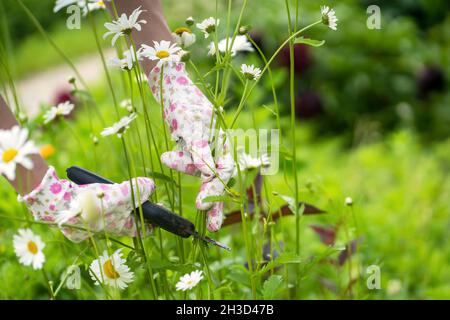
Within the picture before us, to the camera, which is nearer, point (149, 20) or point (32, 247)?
point (32, 247)

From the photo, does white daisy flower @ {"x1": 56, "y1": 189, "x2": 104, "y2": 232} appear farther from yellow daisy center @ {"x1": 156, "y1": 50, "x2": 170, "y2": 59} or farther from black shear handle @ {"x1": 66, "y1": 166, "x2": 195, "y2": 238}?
yellow daisy center @ {"x1": 156, "y1": 50, "x2": 170, "y2": 59}

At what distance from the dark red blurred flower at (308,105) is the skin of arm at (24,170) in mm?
1827

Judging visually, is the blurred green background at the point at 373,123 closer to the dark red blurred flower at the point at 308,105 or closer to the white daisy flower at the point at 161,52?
the dark red blurred flower at the point at 308,105

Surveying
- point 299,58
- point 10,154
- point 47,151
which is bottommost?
point 299,58

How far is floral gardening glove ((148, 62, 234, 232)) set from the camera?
92cm

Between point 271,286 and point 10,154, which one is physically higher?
point 10,154

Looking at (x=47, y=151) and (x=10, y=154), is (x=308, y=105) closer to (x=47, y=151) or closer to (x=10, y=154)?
(x=47, y=151)

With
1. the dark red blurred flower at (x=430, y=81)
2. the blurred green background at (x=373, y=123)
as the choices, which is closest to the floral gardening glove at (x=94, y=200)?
the blurred green background at (x=373, y=123)

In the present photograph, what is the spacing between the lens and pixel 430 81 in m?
2.72

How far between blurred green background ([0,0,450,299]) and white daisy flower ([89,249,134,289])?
44 centimetres

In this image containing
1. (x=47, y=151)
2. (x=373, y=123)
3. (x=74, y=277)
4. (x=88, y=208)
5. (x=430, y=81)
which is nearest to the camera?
(x=88, y=208)

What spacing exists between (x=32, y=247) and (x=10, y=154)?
6.3 inches

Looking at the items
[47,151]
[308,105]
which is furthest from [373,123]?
[47,151]

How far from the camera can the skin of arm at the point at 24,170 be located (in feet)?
3.15
